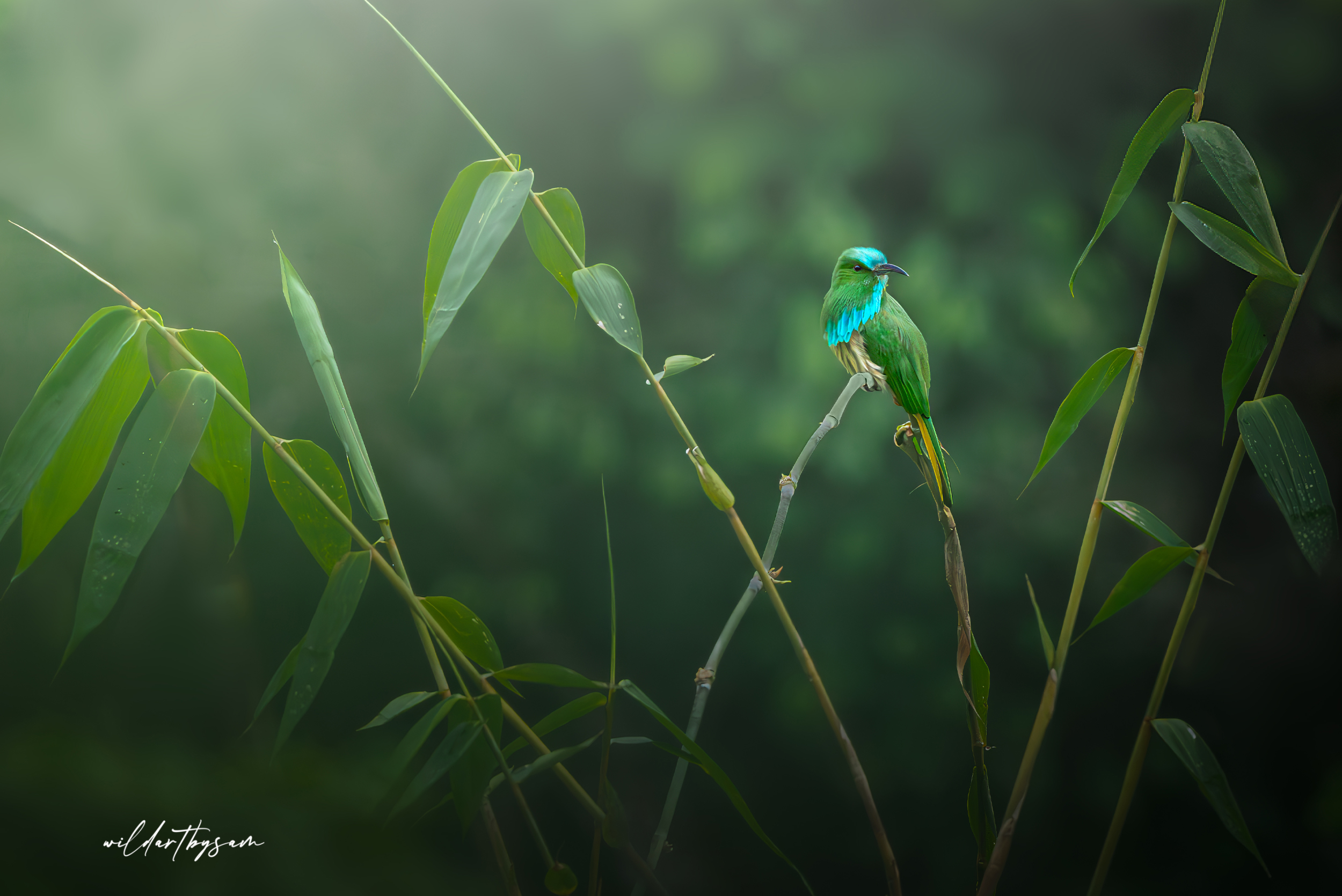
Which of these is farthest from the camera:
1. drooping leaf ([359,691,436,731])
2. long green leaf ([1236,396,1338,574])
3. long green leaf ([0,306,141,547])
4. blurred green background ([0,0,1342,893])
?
blurred green background ([0,0,1342,893])

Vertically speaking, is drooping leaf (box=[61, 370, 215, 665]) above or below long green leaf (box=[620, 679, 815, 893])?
above

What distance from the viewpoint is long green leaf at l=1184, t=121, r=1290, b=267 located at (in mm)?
579

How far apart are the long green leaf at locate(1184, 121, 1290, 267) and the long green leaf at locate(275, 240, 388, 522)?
0.69 m

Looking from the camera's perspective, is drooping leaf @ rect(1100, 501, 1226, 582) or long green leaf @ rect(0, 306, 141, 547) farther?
drooping leaf @ rect(1100, 501, 1226, 582)

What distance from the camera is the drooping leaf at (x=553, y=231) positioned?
621 mm

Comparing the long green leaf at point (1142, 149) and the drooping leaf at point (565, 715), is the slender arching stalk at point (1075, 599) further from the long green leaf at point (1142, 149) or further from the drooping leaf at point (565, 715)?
the drooping leaf at point (565, 715)

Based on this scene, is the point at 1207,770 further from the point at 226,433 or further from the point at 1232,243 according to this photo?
the point at 226,433

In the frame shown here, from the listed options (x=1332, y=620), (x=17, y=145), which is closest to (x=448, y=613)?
(x=17, y=145)

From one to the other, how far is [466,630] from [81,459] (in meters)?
0.29

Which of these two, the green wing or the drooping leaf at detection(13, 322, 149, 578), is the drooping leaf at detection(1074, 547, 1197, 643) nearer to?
the green wing

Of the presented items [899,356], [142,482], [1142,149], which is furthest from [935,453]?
[142,482]

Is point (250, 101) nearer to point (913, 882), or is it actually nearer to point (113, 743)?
point (113, 743)

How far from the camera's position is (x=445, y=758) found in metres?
0.58

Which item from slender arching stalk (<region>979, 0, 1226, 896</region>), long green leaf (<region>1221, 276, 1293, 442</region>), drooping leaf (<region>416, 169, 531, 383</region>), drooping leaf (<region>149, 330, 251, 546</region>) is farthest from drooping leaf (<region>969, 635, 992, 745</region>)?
drooping leaf (<region>149, 330, 251, 546</region>)
